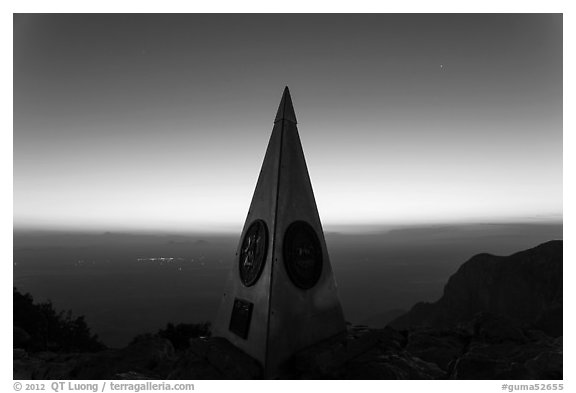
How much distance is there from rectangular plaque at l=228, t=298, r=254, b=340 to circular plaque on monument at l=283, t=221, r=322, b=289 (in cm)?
103

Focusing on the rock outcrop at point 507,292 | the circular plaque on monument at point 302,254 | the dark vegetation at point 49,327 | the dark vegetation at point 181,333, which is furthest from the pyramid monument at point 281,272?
the dark vegetation at point 49,327

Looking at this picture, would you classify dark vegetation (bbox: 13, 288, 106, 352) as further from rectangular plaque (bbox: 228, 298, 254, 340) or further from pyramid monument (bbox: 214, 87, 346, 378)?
pyramid monument (bbox: 214, 87, 346, 378)

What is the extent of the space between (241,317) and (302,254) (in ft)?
5.51

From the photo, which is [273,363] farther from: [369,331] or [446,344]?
[446,344]

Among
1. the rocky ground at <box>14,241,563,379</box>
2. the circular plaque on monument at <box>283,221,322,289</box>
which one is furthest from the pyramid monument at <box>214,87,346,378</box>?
the rocky ground at <box>14,241,563,379</box>

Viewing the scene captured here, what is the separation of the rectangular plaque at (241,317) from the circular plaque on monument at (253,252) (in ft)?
1.28

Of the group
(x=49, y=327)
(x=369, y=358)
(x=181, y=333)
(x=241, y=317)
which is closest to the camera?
(x=369, y=358)

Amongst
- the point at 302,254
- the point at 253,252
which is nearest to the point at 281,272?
the point at 302,254

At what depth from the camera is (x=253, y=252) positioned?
19.2ft

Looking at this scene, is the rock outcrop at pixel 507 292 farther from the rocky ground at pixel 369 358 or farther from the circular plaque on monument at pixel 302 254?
the circular plaque on monument at pixel 302 254

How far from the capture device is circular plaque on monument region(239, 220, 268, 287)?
5.58 meters

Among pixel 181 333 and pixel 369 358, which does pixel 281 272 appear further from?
pixel 181 333

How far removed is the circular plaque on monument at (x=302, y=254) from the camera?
5551mm
